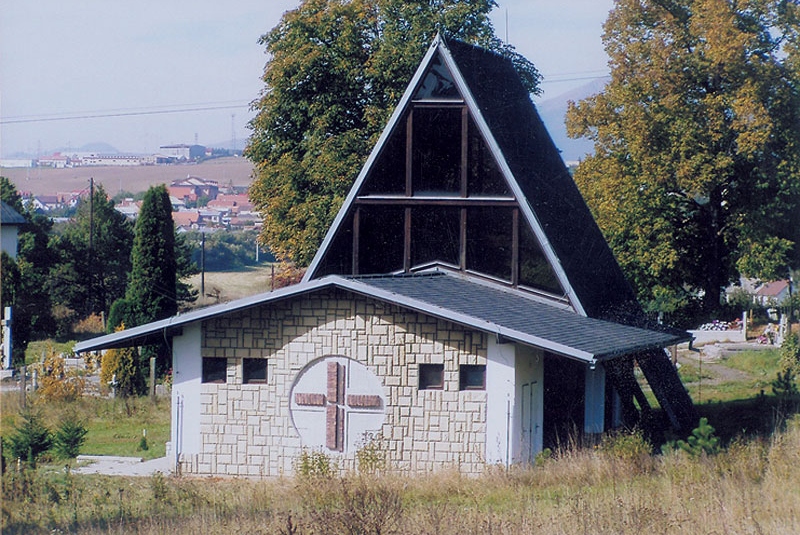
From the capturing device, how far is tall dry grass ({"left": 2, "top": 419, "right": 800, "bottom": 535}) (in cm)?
1067

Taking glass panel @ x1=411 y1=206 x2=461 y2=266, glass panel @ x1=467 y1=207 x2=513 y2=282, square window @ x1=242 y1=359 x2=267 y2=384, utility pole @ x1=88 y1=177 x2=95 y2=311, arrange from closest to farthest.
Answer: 1. square window @ x1=242 y1=359 x2=267 y2=384
2. glass panel @ x1=467 y1=207 x2=513 y2=282
3. glass panel @ x1=411 y1=206 x2=461 y2=266
4. utility pole @ x1=88 y1=177 x2=95 y2=311

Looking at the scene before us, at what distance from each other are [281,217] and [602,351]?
23.6 meters

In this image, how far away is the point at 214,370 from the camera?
60.4 ft

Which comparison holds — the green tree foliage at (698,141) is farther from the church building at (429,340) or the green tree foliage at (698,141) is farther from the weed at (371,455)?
the weed at (371,455)

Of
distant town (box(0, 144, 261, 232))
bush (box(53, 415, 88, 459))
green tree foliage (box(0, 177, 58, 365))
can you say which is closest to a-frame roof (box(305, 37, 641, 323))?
bush (box(53, 415, 88, 459))

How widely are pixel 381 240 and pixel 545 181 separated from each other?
12.1 ft

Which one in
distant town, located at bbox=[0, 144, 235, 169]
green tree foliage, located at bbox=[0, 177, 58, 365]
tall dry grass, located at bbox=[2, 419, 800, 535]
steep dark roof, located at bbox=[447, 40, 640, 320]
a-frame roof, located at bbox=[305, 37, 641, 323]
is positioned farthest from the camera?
distant town, located at bbox=[0, 144, 235, 169]

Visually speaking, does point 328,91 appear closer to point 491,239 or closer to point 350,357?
point 491,239

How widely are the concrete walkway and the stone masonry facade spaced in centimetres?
72

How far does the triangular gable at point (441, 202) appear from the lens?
20.9 m

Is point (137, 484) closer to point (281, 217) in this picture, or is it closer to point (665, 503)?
point (665, 503)

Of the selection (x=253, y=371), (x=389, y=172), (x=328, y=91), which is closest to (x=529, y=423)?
(x=253, y=371)

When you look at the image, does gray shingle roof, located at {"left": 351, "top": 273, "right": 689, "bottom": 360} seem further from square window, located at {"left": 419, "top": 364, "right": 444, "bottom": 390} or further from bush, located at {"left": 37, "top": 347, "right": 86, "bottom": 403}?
bush, located at {"left": 37, "top": 347, "right": 86, "bottom": 403}

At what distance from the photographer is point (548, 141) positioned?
2566 centimetres
